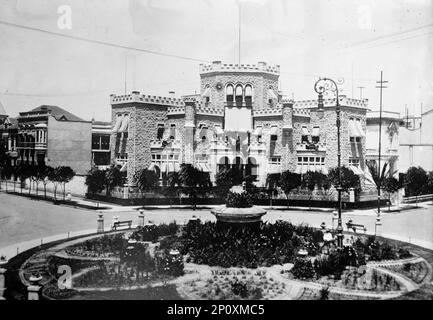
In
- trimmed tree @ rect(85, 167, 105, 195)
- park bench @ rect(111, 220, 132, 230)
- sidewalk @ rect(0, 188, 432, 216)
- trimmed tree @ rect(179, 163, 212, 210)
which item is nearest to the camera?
park bench @ rect(111, 220, 132, 230)

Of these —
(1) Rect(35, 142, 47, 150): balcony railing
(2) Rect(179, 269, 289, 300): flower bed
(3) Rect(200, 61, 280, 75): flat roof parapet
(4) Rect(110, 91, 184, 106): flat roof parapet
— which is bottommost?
(2) Rect(179, 269, 289, 300): flower bed

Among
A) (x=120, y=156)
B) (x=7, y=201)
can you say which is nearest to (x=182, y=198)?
(x=120, y=156)

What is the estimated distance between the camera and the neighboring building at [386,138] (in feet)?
152

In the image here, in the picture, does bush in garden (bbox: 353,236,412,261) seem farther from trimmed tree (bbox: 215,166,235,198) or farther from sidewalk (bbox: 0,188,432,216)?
trimmed tree (bbox: 215,166,235,198)

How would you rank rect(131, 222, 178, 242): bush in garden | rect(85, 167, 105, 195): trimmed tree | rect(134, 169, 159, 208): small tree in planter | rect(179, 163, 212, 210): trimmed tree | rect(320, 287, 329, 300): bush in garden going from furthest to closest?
rect(134, 169, 159, 208): small tree in planter < rect(85, 167, 105, 195): trimmed tree < rect(179, 163, 212, 210): trimmed tree < rect(131, 222, 178, 242): bush in garden < rect(320, 287, 329, 300): bush in garden

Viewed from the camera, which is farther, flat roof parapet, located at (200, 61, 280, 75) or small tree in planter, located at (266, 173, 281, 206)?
flat roof parapet, located at (200, 61, 280, 75)

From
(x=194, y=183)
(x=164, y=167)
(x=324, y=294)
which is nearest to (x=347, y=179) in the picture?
(x=194, y=183)

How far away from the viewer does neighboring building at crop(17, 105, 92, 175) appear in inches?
1660

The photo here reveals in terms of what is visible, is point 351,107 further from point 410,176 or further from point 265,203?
point 265,203

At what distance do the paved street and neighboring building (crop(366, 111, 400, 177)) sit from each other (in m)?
11.0

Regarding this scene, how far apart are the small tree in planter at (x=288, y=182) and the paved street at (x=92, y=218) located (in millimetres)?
3846

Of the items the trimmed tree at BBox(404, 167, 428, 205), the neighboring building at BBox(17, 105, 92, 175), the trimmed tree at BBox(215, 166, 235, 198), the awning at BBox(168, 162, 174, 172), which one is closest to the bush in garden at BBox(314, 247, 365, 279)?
the trimmed tree at BBox(215, 166, 235, 198)

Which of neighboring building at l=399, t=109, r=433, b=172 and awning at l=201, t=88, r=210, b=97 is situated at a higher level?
awning at l=201, t=88, r=210, b=97

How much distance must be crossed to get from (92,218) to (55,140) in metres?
20.2
